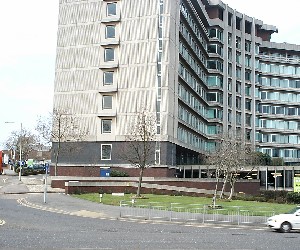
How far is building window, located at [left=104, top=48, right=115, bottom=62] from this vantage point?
72.8 m

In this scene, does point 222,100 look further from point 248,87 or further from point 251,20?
point 251,20

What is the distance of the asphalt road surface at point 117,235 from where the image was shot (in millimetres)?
20433

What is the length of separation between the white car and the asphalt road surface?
474 mm

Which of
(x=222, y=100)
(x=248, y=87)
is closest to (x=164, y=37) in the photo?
(x=222, y=100)

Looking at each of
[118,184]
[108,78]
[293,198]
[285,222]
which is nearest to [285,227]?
[285,222]

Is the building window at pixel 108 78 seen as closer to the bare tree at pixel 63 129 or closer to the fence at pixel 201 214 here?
the bare tree at pixel 63 129

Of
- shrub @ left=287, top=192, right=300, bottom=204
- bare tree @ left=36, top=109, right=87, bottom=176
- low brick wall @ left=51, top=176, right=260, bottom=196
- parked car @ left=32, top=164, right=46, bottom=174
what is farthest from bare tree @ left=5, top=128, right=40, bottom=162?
shrub @ left=287, top=192, right=300, bottom=204

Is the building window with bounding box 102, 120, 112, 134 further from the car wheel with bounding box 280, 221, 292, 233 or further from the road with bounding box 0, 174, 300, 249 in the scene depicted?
the car wheel with bounding box 280, 221, 292, 233

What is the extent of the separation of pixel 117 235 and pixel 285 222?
37.0ft

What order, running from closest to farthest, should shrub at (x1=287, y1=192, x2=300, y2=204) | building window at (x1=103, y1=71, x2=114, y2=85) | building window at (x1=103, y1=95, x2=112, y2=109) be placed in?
shrub at (x1=287, y1=192, x2=300, y2=204), building window at (x1=103, y1=95, x2=112, y2=109), building window at (x1=103, y1=71, x2=114, y2=85)

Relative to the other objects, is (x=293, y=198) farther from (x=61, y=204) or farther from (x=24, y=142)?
(x=24, y=142)

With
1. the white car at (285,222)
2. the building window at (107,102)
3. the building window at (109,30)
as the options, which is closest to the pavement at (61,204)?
the white car at (285,222)

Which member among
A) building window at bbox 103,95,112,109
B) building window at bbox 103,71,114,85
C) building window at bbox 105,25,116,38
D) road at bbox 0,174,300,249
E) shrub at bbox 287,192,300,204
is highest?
building window at bbox 105,25,116,38

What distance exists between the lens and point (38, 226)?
88.1ft
